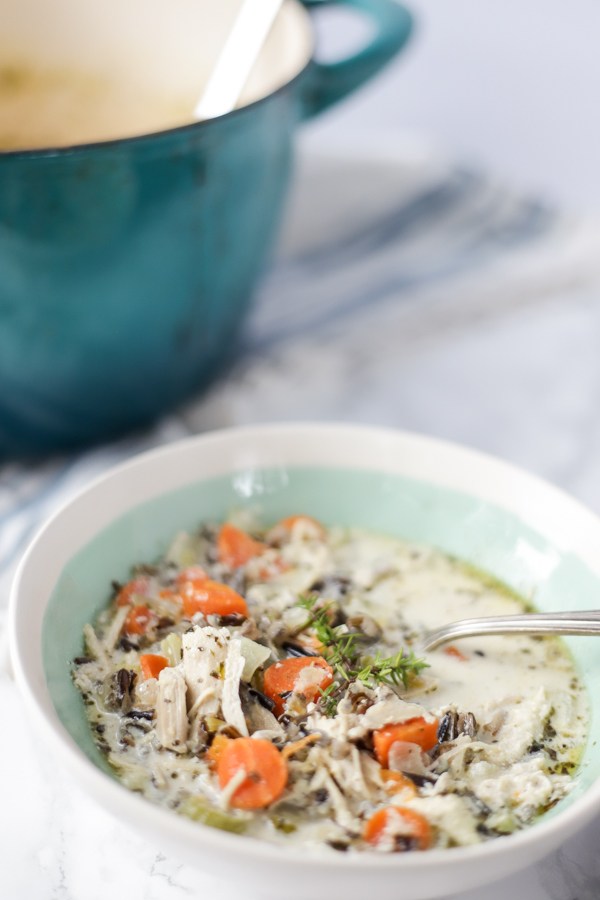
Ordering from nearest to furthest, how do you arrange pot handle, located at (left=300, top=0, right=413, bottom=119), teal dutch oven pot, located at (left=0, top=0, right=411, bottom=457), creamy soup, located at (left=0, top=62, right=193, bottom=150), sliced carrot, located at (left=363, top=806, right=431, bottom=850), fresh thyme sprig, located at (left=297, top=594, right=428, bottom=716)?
sliced carrot, located at (left=363, top=806, right=431, bottom=850)
fresh thyme sprig, located at (left=297, top=594, right=428, bottom=716)
teal dutch oven pot, located at (left=0, top=0, right=411, bottom=457)
pot handle, located at (left=300, top=0, right=413, bottom=119)
creamy soup, located at (left=0, top=62, right=193, bottom=150)

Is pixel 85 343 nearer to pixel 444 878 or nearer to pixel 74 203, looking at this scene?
pixel 74 203

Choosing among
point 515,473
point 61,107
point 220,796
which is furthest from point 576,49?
point 220,796

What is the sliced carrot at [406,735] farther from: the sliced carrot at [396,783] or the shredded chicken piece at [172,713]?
the shredded chicken piece at [172,713]

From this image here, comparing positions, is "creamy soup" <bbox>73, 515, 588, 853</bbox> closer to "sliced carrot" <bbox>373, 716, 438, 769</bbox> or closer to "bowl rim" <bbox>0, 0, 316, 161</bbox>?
"sliced carrot" <bbox>373, 716, 438, 769</bbox>

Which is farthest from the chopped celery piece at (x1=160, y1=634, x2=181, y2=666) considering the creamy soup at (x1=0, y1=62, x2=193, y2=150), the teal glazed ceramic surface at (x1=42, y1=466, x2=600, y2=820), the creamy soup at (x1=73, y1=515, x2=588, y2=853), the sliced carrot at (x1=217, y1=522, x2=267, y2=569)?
the creamy soup at (x1=0, y1=62, x2=193, y2=150)

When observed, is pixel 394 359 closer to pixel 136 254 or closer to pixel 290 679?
pixel 136 254

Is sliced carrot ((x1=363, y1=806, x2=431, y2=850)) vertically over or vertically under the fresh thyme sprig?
over
